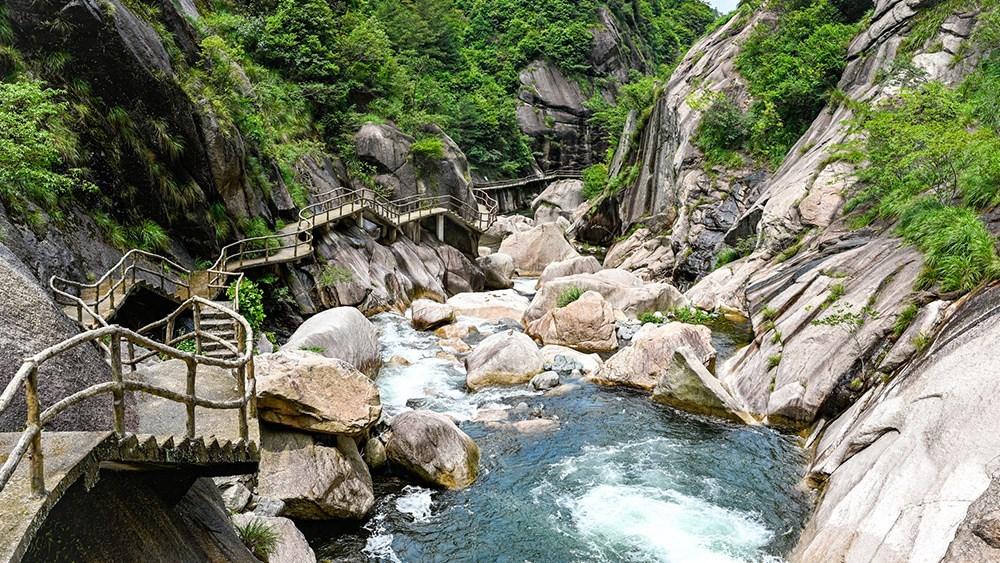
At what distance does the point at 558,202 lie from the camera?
4925 cm

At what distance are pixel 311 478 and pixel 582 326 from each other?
10995mm

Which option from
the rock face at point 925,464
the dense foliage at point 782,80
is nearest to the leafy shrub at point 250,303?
the rock face at point 925,464

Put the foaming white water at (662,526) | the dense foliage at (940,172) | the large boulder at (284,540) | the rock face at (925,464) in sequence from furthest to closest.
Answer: the dense foliage at (940,172)
the foaming white water at (662,526)
the large boulder at (284,540)
the rock face at (925,464)

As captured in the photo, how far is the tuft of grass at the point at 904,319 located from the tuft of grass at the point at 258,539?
10.7 meters

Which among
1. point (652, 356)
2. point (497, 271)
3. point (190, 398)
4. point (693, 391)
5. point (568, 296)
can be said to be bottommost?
point (693, 391)

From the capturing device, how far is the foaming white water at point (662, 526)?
829cm

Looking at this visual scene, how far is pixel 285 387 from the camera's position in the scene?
9.27m

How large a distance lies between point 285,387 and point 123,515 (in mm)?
4884

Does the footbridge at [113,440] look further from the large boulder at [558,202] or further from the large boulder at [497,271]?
the large boulder at [558,202]

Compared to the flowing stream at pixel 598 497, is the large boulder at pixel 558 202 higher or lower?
higher

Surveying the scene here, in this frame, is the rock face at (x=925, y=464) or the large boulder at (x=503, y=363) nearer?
the rock face at (x=925, y=464)

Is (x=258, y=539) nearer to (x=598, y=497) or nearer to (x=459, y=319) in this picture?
(x=598, y=497)

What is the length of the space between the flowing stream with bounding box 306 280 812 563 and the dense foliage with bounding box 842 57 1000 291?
14.7 feet

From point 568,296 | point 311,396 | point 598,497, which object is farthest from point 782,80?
point 311,396
